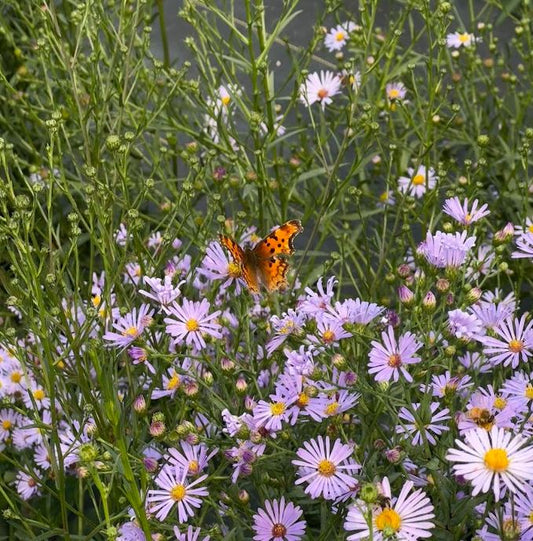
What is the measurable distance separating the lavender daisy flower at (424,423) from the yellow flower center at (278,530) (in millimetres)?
211

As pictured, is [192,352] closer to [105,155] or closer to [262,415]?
[262,415]

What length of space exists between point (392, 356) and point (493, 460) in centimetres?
25

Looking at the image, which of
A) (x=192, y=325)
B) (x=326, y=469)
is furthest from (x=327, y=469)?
(x=192, y=325)

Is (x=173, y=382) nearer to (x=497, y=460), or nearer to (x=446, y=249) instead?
(x=446, y=249)

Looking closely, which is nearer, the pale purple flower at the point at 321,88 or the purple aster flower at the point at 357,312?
the purple aster flower at the point at 357,312

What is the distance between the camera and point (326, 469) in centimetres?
128

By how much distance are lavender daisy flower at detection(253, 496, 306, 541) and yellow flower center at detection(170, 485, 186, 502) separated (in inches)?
4.5

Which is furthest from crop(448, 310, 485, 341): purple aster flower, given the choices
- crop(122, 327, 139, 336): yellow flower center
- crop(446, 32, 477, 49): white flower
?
crop(446, 32, 477, 49): white flower

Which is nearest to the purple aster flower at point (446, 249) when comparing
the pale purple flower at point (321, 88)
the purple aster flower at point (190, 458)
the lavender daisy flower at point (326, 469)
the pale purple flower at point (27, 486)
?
the lavender daisy flower at point (326, 469)

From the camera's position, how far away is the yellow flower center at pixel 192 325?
148cm

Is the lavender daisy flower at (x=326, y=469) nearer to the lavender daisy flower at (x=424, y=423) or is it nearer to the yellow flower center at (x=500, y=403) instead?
the lavender daisy flower at (x=424, y=423)

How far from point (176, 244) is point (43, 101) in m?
1.08

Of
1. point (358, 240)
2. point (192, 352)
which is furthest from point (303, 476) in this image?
point (358, 240)

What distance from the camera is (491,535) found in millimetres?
1262
